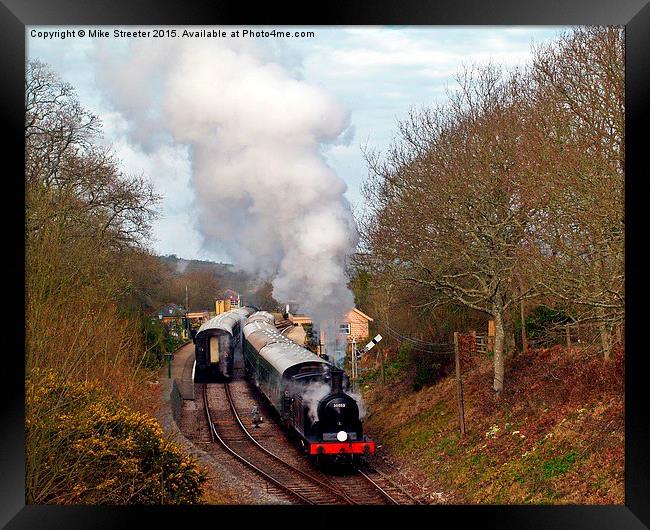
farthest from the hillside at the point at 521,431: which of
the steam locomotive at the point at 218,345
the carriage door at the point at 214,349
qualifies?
the carriage door at the point at 214,349

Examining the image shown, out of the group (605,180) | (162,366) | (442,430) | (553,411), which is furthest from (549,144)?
(162,366)

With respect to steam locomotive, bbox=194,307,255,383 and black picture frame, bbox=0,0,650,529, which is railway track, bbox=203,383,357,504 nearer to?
steam locomotive, bbox=194,307,255,383

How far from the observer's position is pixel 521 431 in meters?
11.9

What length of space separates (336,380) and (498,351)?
3318 mm

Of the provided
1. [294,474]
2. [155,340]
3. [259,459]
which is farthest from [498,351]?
[155,340]

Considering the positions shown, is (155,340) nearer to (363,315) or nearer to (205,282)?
(205,282)

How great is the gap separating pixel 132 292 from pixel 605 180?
7.09 m

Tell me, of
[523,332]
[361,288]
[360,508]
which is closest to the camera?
[360,508]

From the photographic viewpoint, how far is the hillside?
9.37 m

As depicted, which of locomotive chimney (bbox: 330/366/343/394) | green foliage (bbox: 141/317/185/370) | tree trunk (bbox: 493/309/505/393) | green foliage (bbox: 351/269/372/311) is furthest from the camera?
green foliage (bbox: 351/269/372/311)

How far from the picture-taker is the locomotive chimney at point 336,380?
12.1 metres

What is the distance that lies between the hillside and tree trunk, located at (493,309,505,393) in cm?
18

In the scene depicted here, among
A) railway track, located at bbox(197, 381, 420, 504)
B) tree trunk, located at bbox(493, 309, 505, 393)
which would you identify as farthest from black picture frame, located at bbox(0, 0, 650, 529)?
tree trunk, located at bbox(493, 309, 505, 393)

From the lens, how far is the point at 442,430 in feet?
44.7
